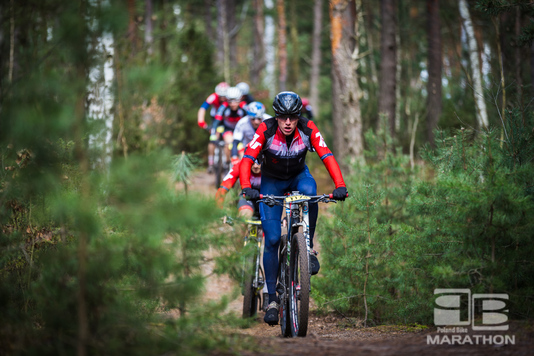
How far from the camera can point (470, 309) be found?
4.43 m

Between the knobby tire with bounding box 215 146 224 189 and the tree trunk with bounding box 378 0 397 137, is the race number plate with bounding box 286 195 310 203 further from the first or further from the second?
the tree trunk with bounding box 378 0 397 137

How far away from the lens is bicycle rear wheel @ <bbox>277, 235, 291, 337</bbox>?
4914mm

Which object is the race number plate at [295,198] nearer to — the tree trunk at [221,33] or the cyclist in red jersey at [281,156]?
the cyclist in red jersey at [281,156]

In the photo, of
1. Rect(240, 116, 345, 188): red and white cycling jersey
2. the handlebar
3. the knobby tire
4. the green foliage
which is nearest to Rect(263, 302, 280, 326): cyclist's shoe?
the green foliage

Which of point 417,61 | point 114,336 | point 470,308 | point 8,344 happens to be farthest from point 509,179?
point 417,61

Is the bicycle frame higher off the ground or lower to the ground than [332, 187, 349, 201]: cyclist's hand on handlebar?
lower

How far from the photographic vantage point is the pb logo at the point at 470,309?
13.7 feet

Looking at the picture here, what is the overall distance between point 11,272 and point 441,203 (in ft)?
12.8

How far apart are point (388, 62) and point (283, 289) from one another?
390 inches

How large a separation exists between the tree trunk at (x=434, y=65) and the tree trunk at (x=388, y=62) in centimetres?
215

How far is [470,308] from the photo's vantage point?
14.5 ft

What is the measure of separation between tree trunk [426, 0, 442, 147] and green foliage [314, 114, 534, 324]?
9.33 meters

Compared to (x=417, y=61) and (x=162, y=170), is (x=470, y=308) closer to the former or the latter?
(x=162, y=170)

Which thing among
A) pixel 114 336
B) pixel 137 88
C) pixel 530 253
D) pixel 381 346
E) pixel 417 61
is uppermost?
pixel 417 61
